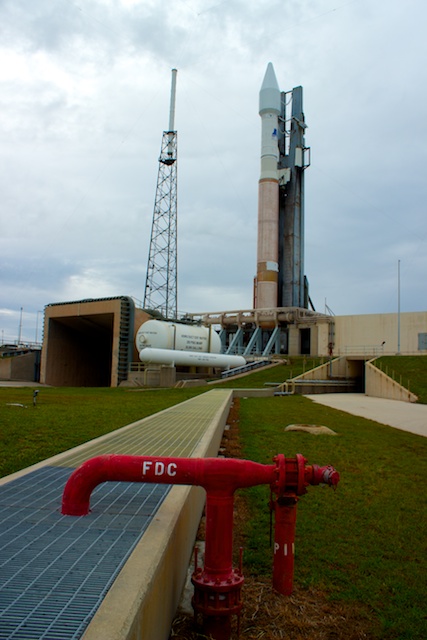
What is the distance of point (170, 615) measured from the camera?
12.9ft

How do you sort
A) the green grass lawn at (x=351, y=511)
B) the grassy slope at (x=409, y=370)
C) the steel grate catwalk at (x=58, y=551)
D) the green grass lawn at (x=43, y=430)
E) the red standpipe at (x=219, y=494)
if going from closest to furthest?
the steel grate catwalk at (x=58, y=551)
the red standpipe at (x=219, y=494)
the green grass lawn at (x=351, y=511)
the green grass lawn at (x=43, y=430)
the grassy slope at (x=409, y=370)

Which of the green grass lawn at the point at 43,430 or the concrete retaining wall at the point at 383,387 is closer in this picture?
the green grass lawn at the point at 43,430

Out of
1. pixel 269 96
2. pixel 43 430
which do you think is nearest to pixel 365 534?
pixel 43 430

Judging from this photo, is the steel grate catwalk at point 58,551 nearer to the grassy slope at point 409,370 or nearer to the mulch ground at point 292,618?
the mulch ground at point 292,618

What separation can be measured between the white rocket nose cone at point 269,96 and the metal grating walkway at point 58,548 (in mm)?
68108

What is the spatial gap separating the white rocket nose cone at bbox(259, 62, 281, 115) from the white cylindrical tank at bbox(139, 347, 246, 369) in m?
36.5

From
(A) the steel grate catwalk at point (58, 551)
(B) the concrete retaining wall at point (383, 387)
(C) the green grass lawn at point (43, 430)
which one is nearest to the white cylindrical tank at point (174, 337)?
(B) the concrete retaining wall at point (383, 387)

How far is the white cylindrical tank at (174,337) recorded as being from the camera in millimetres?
43875

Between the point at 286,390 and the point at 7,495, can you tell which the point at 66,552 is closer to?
the point at 7,495

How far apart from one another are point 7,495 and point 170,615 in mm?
2028

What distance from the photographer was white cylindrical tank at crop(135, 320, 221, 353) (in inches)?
1727

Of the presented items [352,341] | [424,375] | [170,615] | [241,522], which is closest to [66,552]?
[170,615]

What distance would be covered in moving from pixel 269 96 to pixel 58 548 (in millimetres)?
71246

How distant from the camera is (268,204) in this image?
66.4 metres
